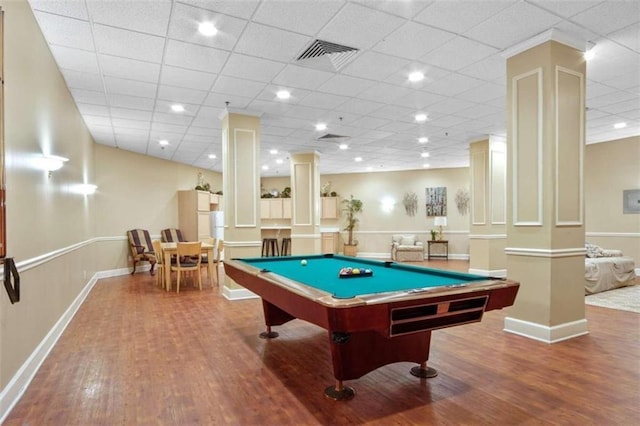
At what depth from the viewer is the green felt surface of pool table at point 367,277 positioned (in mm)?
2330

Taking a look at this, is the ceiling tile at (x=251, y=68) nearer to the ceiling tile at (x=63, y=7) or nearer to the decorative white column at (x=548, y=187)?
the ceiling tile at (x=63, y=7)

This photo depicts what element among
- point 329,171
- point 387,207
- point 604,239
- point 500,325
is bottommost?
point 500,325

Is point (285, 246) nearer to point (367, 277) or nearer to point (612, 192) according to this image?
point (612, 192)

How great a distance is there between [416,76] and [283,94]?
1732 millimetres

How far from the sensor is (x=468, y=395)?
2432mm

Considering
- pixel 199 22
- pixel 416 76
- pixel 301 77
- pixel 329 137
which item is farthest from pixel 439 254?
pixel 199 22

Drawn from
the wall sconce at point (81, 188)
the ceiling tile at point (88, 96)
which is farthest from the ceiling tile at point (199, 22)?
the wall sconce at point (81, 188)

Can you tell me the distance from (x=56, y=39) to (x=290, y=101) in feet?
8.82

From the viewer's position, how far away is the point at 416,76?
4227 mm

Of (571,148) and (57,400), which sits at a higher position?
(571,148)

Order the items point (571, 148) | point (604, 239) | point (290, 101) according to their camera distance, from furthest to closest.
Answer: point (604, 239) < point (290, 101) < point (571, 148)

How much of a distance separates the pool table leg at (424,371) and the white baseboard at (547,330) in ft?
4.62

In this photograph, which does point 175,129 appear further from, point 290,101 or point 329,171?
point 329,171

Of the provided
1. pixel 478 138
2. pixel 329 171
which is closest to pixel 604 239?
pixel 478 138
